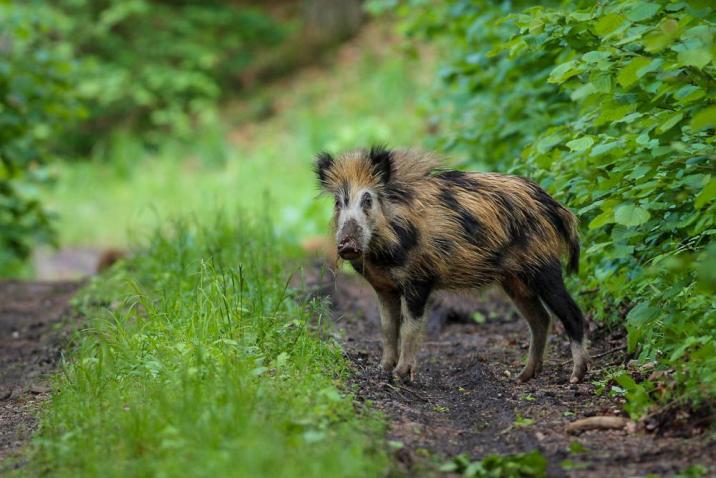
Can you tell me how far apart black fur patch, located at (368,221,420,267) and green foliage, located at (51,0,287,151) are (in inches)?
553

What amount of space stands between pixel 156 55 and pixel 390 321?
51.2 ft

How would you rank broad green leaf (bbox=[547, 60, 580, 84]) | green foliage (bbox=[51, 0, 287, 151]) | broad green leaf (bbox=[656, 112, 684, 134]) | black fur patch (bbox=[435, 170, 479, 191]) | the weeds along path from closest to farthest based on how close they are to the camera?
Answer: the weeds along path, broad green leaf (bbox=[656, 112, 684, 134]), broad green leaf (bbox=[547, 60, 580, 84]), black fur patch (bbox=[435, 170, 479, 191]), green foliage (bbox=[51, 0, 287, 151])

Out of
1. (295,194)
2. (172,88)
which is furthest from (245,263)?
(172,88)

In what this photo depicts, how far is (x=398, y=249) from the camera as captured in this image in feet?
20.5

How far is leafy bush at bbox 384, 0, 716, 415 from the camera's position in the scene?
16.1ft

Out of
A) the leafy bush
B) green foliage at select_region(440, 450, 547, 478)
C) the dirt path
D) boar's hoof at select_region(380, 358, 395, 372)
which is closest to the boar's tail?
the leafy bush

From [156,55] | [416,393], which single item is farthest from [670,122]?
[156,55]

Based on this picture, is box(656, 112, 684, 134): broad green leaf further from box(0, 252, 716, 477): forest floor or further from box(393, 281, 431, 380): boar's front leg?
box(393, 281, 431, 380): boar's front leg

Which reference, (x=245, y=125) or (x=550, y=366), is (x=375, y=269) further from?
(x=245, y=125)

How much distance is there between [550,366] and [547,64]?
2748 millimetres

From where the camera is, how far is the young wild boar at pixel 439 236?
6.26 metres

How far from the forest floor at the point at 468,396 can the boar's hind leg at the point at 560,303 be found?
29cm

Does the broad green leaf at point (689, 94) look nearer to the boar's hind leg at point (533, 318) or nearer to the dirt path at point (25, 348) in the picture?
the boar's hind leg at point (533, 318)

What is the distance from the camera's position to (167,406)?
4.51 meters
